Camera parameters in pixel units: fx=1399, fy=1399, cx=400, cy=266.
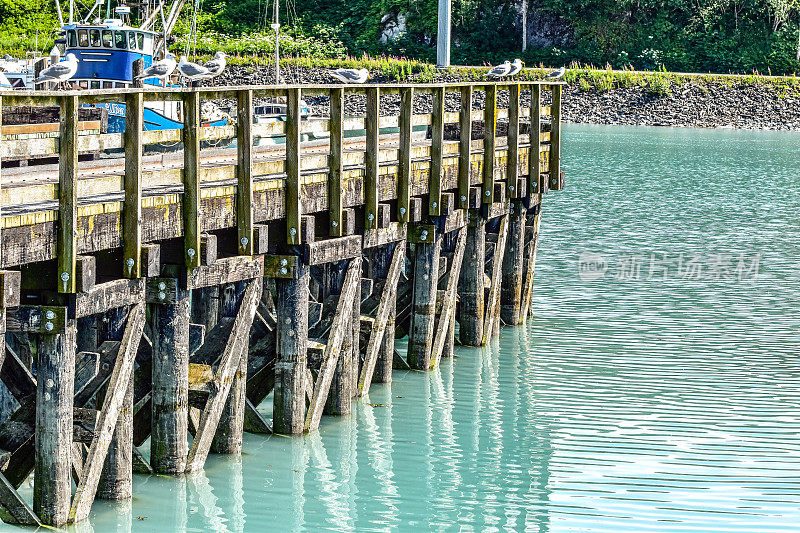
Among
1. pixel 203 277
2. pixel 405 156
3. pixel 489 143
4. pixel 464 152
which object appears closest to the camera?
pixel 203 277

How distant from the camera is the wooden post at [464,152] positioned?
52.3ft

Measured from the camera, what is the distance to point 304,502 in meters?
11.5

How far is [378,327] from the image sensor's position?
14.4 meters

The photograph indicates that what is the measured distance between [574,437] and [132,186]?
222 inches

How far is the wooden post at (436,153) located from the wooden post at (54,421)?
6.20 metres

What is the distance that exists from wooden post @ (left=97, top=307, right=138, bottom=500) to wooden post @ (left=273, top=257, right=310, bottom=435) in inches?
83.2

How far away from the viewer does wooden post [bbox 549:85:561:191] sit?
1916 centimetres

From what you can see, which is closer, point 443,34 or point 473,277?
point 473,277

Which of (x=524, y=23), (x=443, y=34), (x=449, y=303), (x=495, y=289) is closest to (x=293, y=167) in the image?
(x=449, y=303)

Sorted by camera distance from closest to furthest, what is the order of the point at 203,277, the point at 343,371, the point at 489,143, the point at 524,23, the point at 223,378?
the point at 203,277 → the point at 223,378 → the point at 343,371 → the point at 489,143 → the point at 524,23

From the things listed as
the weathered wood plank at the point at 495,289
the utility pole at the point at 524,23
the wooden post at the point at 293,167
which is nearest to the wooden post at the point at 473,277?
the weathered wood plank at the point at 495,289

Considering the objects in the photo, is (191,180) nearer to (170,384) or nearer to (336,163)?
(170,384)

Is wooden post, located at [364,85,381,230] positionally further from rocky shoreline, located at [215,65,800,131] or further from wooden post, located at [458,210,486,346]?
rocky shoreline, located at [215,65,800,131]

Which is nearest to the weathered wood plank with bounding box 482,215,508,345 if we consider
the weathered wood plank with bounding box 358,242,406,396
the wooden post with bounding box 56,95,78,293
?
the weathered wood plank with bounding box 358,242,406,396
